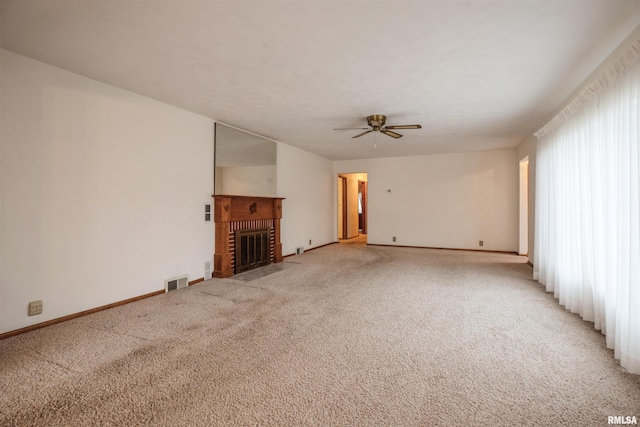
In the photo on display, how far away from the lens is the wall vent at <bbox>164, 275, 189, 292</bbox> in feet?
12.0

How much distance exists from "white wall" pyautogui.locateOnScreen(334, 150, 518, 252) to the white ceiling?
3.06m

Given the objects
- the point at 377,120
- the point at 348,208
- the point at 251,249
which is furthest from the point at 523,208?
the point at 251,249

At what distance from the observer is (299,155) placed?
6539 millimetres

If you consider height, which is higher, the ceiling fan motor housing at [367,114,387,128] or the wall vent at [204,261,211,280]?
the ceiling fan motor housing at [367,114,387,128]

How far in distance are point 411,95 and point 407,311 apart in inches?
93.0

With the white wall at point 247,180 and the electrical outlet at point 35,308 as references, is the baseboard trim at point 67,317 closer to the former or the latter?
the electrical outlet at point 35,308

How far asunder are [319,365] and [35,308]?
2.54m

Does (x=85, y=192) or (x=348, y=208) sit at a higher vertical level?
(x=85, y=192)

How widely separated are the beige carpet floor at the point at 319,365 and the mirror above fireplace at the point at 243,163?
186 centimetres

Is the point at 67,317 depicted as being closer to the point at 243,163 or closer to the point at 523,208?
the point at 243,163

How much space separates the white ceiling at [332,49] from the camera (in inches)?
73.2

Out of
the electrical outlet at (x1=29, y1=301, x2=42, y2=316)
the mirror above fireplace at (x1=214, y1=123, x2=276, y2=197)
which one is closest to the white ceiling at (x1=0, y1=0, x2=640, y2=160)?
the mirror above fireplace at (x1=214, y1=123, x2=276, y2=197)

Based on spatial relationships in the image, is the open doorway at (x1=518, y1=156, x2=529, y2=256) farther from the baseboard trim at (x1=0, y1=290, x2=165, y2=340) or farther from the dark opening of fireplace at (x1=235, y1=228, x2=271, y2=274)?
the baseboard trim at (x1=0, y1=290, x2=165, y2=340)

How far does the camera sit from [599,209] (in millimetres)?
2529
